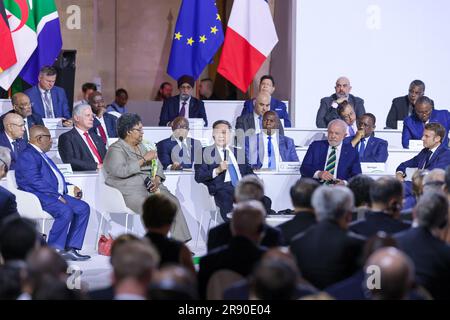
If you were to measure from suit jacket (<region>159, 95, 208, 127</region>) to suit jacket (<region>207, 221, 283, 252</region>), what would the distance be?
6.73 meters

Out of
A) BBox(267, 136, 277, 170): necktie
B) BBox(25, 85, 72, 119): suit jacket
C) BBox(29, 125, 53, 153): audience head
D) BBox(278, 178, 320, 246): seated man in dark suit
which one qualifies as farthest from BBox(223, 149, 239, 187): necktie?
BBox(278, 178, 320, 246): seated man in dark suit

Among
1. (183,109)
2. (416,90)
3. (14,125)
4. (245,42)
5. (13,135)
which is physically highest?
(245,42)

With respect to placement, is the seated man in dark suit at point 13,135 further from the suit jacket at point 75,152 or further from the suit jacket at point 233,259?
the suit jacket at point 233,259

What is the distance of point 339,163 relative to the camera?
352 inches

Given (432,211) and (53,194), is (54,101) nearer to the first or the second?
(53,194)

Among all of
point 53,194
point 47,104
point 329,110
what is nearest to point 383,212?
point 53,194

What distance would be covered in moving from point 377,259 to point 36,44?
8.06 metres

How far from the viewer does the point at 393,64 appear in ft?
41.4

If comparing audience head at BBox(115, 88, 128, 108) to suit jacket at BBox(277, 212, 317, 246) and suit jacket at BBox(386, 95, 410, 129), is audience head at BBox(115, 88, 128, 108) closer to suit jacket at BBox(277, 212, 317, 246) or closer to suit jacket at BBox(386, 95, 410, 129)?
suit jacket at BBox(386, 95, 410, 129)

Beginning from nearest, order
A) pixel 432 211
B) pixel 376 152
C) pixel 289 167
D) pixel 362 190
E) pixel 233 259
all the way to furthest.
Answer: pixel 233 259
pixel 432 211
pixel 362 190
pixel 289 167
pixel 376 152

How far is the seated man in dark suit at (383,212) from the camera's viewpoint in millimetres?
5137

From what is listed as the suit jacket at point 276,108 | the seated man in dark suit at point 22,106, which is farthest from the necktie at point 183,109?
the seated man in dark suit at point 22,106

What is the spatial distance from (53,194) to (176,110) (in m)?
3.85

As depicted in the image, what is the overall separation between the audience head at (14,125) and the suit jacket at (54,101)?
4.94 ft
